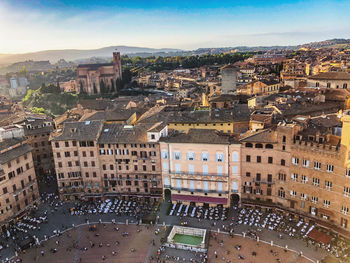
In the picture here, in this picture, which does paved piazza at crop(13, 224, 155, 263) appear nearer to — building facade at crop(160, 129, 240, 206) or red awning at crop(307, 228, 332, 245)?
building facade at crop(160, 129, 240, 206)

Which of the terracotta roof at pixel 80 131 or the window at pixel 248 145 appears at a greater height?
the terracotta roof at pixel 80 131

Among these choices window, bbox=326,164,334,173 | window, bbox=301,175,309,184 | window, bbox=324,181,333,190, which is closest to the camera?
window, bbox=326,164,334,173

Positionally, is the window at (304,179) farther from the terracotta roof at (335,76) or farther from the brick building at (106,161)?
the terracotta roof at (335,76)

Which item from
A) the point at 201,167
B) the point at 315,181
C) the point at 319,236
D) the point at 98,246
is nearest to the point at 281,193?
the point at 315,181

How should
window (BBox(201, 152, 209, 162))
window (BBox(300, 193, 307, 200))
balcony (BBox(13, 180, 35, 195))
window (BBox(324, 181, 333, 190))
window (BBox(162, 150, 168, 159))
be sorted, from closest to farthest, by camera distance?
window (BBox(324, 181, 333, 190)) → window (BBox(300, 193, 307, 200)) → window (BBox(201, 152, 209, 162)) → balcony (BBox(13, 180, 35, 195)) → window (BBox(162, 150, 168, 159))

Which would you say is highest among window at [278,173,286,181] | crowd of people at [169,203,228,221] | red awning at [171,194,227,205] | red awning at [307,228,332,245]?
window at [278,173,286,181]

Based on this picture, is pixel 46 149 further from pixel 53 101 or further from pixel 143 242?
pixel 53 101

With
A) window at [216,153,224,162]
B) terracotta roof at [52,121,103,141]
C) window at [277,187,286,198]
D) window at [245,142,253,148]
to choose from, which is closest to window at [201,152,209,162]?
window at [216,153,224,162]

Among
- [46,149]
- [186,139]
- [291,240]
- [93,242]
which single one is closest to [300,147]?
[291,240]

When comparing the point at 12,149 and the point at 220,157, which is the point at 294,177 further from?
the point at 12,149

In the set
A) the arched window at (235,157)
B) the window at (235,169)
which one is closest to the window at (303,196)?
the window at (235,169)

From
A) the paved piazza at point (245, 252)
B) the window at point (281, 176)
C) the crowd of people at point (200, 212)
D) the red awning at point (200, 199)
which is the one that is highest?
the window at point (281, 176)
